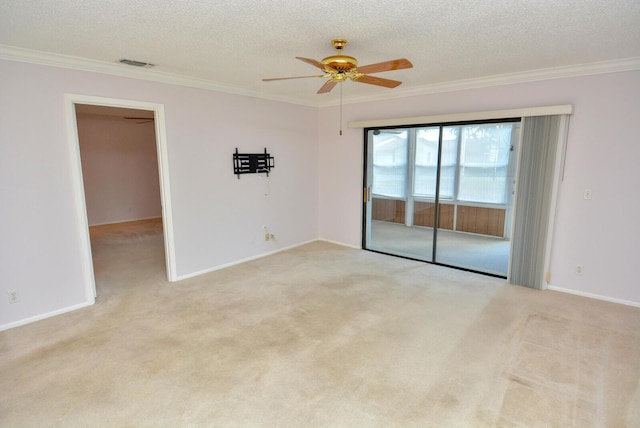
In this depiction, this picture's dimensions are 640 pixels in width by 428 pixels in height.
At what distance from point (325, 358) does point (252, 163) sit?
→ 3.12 metres

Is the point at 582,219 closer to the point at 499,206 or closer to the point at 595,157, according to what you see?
the point at 595,157

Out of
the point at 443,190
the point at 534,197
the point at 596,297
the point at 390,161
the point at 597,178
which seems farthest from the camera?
the point at 443,190

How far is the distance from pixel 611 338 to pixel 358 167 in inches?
146

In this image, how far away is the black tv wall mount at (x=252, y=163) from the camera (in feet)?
15.7

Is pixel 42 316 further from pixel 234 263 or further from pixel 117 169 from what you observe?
pixel 117 169

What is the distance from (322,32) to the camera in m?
2.58

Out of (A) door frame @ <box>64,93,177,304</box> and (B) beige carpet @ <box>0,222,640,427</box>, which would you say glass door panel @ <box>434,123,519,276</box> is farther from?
(A) door frame @ <box>64,93,177,304</box>

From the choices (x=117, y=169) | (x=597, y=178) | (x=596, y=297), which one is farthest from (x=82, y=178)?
(x=596, y=297)

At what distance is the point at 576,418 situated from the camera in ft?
6.71

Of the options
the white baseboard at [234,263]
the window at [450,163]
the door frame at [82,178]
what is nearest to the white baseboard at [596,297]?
the window at [450,163]

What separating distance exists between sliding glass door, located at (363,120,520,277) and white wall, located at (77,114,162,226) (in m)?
5.64

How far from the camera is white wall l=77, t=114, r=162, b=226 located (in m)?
7.36

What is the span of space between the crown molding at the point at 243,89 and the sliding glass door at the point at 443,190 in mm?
744

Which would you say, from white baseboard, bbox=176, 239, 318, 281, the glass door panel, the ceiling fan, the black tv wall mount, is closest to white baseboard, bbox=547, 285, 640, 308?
the glass door panel
